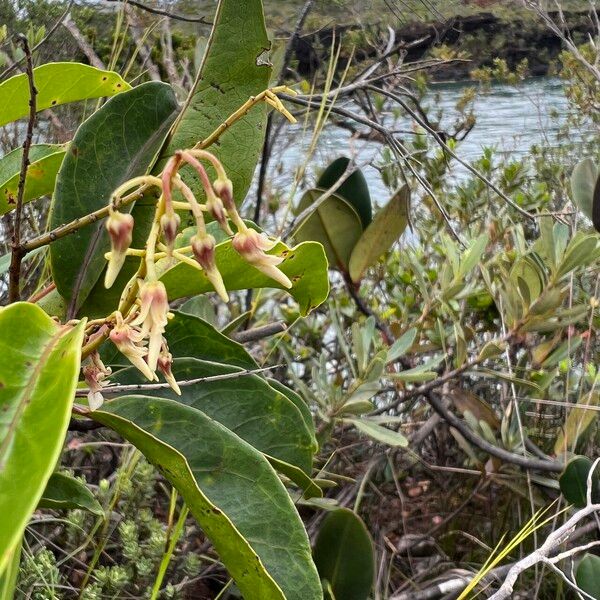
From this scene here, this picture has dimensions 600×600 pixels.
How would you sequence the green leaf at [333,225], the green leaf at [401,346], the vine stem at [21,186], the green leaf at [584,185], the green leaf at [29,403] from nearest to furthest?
the green leaf at [29,403] < the vine stem at [21,186] < the green leaf at [401,346] < the green leaf at [333,225] < the green leaf at [584,185]

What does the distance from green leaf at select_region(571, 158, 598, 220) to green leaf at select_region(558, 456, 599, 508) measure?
0.63 m

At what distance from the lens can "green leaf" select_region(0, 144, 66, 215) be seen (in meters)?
0.92

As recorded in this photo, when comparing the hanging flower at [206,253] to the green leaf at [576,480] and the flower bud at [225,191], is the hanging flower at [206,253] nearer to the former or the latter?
the flower bud at [225,191]

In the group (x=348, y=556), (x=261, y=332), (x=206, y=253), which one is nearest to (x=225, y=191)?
(x=206, y=253)

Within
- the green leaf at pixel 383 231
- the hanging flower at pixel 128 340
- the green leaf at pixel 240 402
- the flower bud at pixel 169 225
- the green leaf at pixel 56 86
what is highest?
the green leaf at pixel 56 86

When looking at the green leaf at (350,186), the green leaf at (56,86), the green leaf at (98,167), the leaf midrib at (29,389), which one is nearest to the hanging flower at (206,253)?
the leaf midrib at (29,389)

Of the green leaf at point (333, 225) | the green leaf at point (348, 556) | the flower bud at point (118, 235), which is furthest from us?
the green leaf at point (333, 225)

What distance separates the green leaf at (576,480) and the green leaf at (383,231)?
0.54 m

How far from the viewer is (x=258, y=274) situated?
2.63 ft

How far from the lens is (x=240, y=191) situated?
913 millimetres

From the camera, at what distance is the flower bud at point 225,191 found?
0.53 metres

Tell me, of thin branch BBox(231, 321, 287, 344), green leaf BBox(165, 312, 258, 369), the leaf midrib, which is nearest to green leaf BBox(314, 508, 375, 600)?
thin branch BBox(231, 321, 287, 344)

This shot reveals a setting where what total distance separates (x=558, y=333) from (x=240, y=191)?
114cm

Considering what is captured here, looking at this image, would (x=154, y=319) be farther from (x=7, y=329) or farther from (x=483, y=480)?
(x=483, y=480)
